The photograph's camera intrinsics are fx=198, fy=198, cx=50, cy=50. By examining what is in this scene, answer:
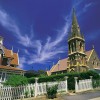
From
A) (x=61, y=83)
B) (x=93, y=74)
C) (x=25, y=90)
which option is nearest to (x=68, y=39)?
(x=93, y=74)

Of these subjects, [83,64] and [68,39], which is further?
[68,39]

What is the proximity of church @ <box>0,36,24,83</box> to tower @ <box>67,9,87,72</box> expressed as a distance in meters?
19.4

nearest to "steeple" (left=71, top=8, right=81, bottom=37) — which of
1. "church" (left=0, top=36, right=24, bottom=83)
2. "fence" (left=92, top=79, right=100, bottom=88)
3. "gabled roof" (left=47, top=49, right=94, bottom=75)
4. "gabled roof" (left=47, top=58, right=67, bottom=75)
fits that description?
"gabled roof" (left=47, top=49, right=94, bottom=75)

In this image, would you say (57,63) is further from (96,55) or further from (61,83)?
(61,83)

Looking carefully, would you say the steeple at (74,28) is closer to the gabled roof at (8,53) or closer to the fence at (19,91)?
the gabled roof at (8,53)

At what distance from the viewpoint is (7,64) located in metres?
40.2

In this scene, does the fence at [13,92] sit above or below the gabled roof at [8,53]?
below

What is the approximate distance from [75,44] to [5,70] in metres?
29.9

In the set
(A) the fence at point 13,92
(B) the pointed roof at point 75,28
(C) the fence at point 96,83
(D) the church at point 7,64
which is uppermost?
(B) the pointed roof at point 75,28

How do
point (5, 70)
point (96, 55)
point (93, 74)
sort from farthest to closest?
point (96, 55) → point (5, 70) → point (93, 74)

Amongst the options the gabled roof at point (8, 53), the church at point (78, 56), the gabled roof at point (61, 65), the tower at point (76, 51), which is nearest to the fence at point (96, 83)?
the gabled roof at point (8, 53)

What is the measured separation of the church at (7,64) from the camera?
3609 cm

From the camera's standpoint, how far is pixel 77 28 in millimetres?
64938

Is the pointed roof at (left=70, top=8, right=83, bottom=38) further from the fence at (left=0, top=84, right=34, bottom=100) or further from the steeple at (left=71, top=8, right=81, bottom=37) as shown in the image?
the fence at (left=0, top=84, right=34, bottom=100)
